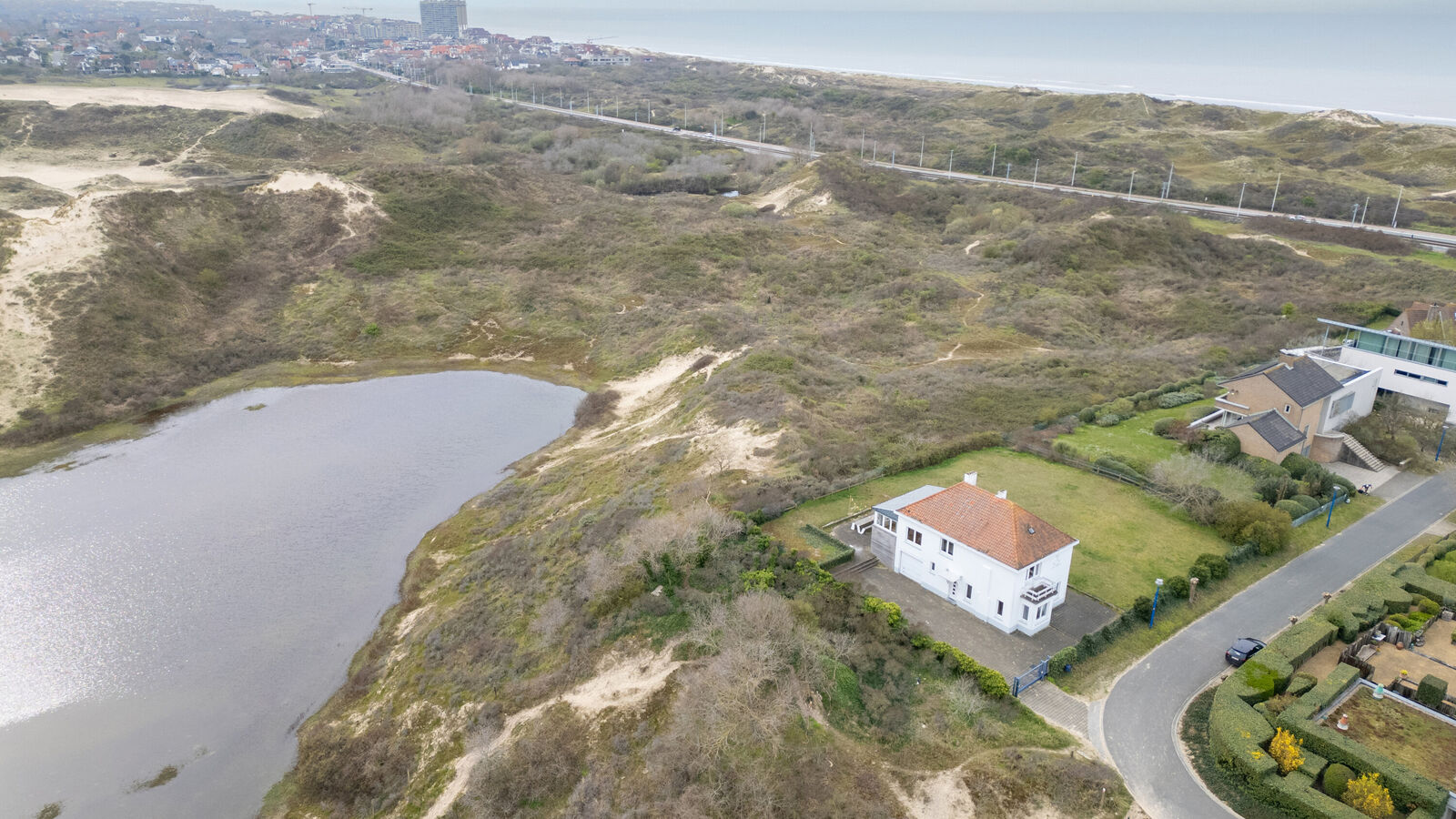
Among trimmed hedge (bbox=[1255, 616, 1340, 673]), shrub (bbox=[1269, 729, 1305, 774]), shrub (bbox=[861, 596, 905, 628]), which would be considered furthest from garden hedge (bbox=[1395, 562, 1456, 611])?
shrub (bbox=[861, 596, 905, 628])

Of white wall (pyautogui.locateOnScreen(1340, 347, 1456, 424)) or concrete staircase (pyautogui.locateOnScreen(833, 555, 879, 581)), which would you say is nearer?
concrete staircase (pyautogui.locateOnScreen(833, 555, 879, 581))

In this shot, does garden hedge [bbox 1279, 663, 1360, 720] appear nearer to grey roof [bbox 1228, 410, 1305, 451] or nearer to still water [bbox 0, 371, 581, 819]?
grey roof [bbox 1228, 410, 1305, 451]

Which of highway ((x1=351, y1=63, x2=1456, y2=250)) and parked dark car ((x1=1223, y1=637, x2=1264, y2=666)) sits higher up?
highway ((x1=351, y1=63, x2=1456, y2=250))

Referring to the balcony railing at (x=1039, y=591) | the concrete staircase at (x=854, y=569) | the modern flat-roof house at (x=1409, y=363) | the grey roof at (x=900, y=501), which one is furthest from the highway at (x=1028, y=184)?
the concrete staircase at (x=854, y=569)

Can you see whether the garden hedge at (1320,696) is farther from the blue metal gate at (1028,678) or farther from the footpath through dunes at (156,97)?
the footpath through dunes at (156,97)

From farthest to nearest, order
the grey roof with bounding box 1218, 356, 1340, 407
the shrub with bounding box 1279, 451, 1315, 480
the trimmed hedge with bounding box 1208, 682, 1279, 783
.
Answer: the grey roof with bounding box 1218, 356, 1340, 407 → the shrub with bounding box 1279, 451, 1315, 480 → the trimmed hedge with bounding box 1208, 682, 1279, 783

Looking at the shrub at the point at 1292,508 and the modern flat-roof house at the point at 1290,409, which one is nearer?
the shrub at the point at 1292,508

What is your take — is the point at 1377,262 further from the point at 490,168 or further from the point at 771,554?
the point at 490,168
